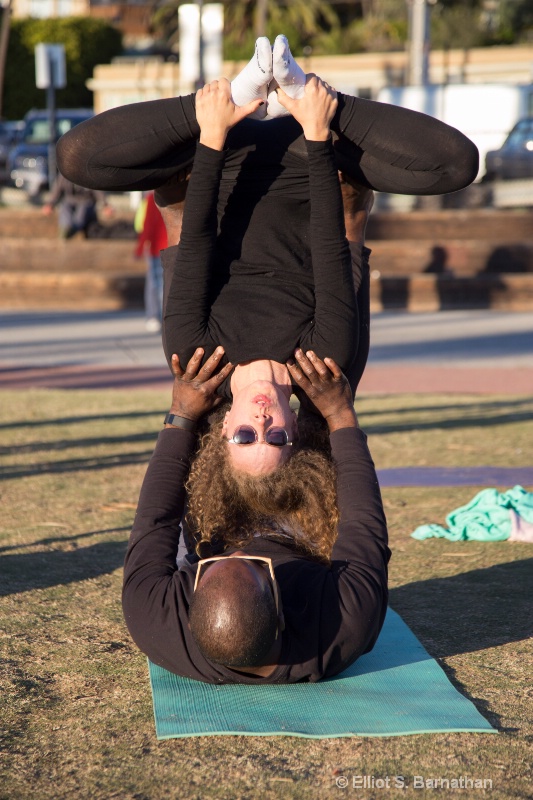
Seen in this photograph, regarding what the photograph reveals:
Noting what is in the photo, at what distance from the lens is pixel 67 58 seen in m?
38.5

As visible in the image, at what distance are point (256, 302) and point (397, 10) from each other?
36518mm

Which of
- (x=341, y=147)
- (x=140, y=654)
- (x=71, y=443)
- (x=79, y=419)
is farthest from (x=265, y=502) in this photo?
(x=79, y=419)

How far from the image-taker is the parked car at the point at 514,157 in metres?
19.4

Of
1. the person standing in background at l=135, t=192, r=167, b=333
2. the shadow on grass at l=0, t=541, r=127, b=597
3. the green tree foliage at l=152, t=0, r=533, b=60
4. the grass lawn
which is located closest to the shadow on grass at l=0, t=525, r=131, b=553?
the grass lawn

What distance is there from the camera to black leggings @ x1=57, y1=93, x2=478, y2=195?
13.3 feet

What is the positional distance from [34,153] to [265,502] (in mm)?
22242

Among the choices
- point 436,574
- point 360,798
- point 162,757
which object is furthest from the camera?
point 436,574

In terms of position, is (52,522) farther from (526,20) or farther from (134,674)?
(526,20)

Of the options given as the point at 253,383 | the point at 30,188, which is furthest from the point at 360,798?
the point at 30,188

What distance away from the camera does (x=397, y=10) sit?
3753 centimetres

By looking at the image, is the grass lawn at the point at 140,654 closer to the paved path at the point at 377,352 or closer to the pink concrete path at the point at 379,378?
the pink concrete path at the point at 379,378

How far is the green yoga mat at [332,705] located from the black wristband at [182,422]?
91 centimetres

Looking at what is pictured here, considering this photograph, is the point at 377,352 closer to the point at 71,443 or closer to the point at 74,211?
the point at 71,443

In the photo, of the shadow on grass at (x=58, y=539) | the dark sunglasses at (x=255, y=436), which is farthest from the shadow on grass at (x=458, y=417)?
the dark sunglasses at (x=255, y=436)
